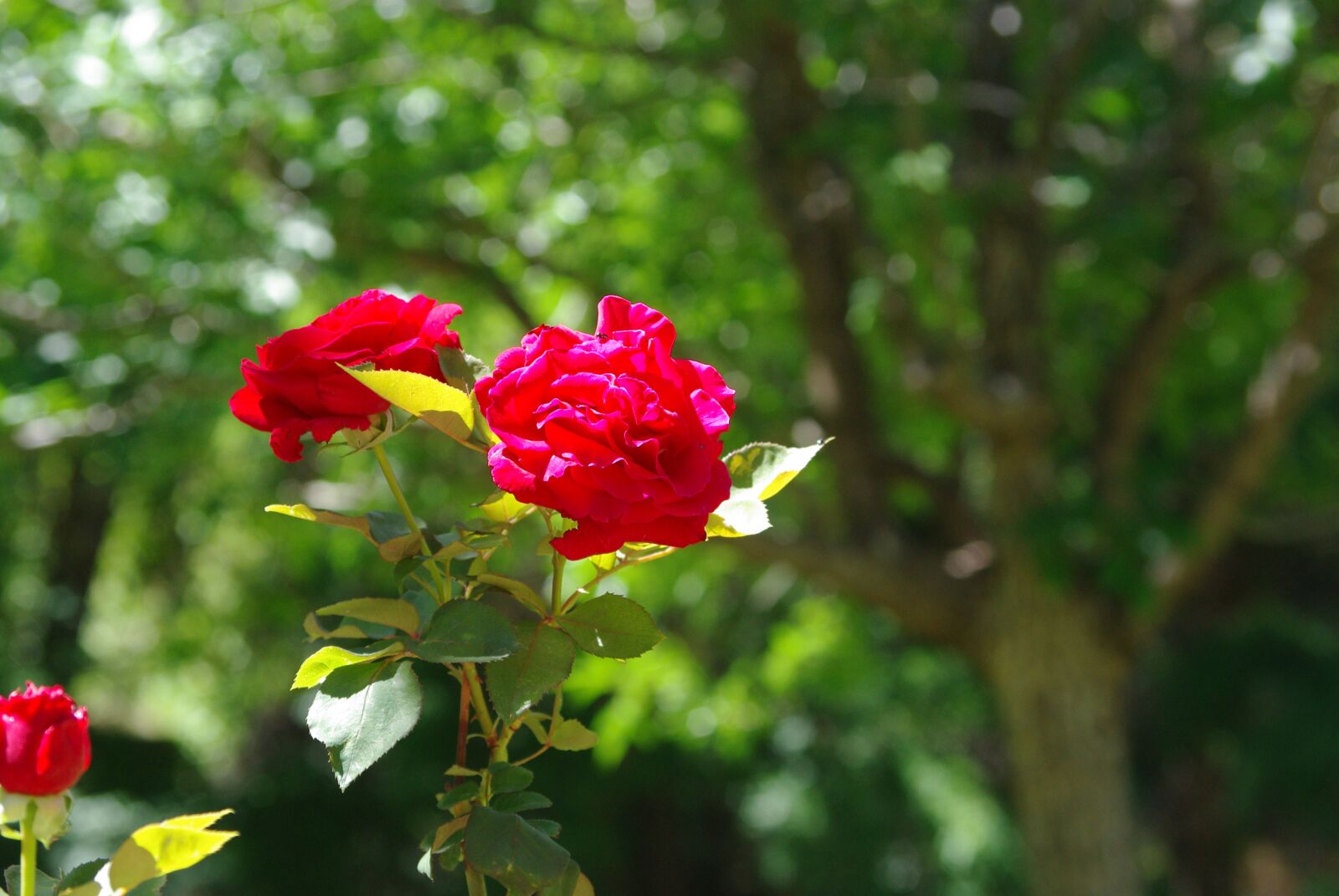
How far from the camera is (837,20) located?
306 cm

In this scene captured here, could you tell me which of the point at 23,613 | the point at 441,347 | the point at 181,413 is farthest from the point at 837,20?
the point at 23,613

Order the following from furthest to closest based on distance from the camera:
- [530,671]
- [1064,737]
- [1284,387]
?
[1064,737]
[1284,387]
[530,671]

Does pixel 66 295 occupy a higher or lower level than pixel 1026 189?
lower

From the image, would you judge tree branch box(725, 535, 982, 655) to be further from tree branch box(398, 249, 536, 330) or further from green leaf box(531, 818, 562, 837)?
green leaf box(531, 818, 562, 837)

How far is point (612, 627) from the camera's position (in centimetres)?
77

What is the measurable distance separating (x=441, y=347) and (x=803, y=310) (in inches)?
131

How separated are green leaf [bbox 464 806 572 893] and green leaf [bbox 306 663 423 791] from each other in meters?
0.07

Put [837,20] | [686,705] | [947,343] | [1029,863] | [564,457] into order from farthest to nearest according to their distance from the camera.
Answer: [1029,863] → [686,705] → [947,343] → [837,20] → [564,457]

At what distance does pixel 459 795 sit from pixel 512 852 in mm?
67

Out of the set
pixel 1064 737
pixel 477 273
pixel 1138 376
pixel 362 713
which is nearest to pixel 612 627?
pixel 362 713

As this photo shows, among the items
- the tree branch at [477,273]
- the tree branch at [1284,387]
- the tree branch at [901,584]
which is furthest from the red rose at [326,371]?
the tree branch at [1284,387]

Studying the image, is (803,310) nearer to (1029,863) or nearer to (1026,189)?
(1026,189)

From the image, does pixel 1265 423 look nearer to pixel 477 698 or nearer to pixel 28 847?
pixel 477 698

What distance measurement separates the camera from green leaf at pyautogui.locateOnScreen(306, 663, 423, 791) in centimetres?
69
